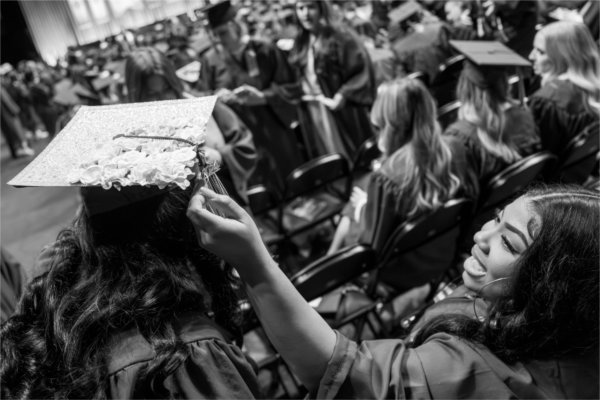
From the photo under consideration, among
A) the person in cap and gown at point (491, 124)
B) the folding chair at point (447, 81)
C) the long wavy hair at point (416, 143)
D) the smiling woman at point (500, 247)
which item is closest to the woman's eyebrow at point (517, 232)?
the smiling woman at point (500, 247)

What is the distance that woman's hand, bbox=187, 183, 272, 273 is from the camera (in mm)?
808

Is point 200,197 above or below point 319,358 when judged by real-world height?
above

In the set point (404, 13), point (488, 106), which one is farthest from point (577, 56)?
point (404, 13)

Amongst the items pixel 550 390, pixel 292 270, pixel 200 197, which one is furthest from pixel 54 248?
pixel 292 270

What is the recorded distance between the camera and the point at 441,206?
6.60 ft

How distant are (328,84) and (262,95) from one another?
2.39 ft

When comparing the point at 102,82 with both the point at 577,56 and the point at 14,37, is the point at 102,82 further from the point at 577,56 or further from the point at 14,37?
the point at 14,37

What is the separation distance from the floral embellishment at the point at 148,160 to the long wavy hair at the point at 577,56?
2558 mm

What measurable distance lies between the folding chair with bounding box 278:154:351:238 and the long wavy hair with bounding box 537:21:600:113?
1.45 m

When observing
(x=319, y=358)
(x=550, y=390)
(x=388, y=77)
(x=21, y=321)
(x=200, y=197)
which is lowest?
(x=388, y=77)

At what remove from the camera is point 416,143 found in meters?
2.20

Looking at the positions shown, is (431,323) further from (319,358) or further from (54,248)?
(54,248)

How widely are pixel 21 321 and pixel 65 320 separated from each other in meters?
0.17

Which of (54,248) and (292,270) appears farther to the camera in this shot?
(292,270)
